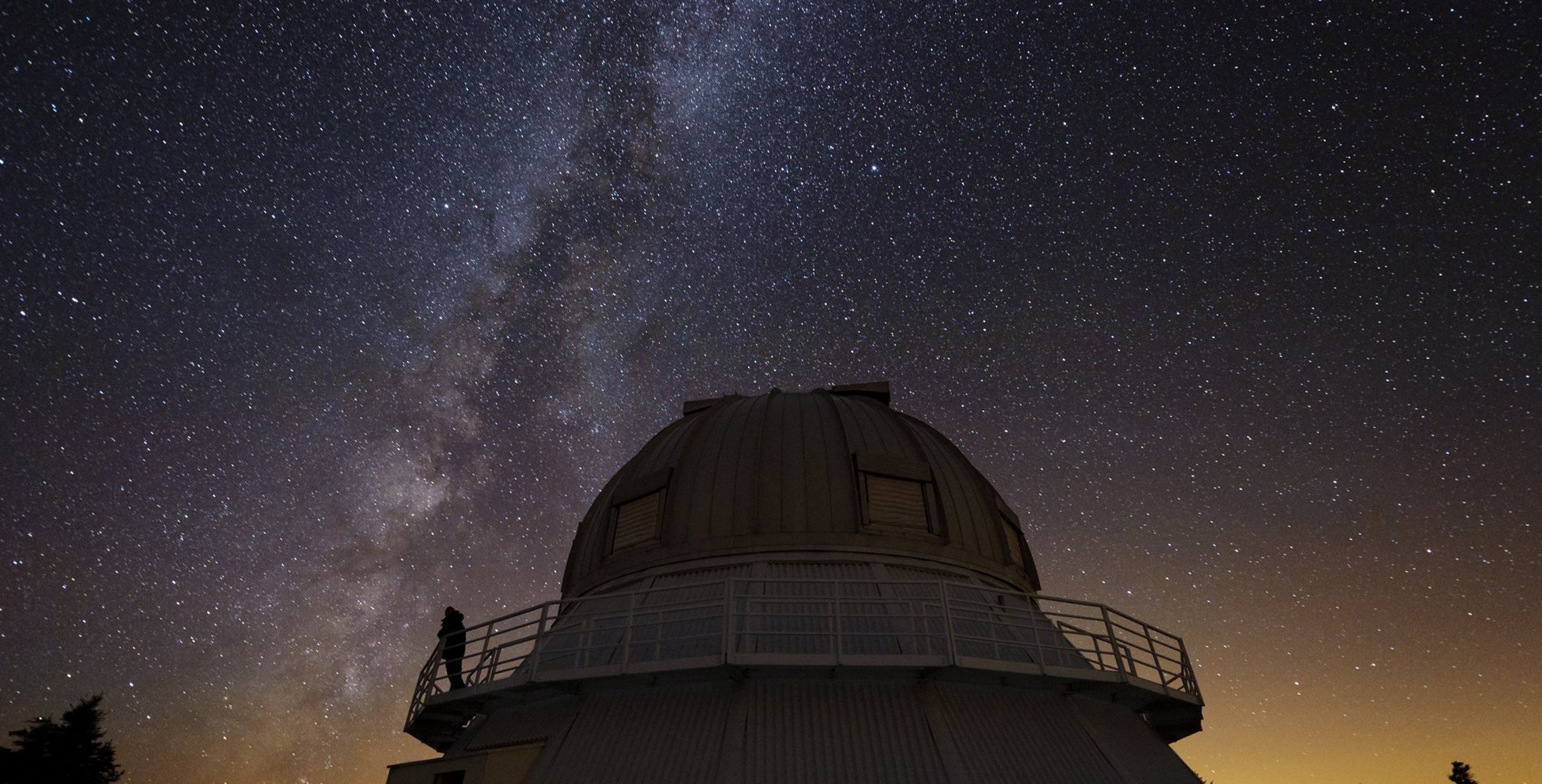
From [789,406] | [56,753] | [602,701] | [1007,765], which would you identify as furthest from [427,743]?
[56,753]

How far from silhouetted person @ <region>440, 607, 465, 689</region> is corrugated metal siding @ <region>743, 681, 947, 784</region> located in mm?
5515

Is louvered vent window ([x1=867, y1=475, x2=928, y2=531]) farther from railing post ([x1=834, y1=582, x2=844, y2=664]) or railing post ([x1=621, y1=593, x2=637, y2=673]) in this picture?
railing post ([x1=621, y1=593, x2=637, y2=673])

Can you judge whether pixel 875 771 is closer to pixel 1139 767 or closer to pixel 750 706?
pixel 750 706

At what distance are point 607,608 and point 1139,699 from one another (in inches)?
368

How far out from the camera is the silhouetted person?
13602mm

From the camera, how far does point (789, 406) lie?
17.2 meters

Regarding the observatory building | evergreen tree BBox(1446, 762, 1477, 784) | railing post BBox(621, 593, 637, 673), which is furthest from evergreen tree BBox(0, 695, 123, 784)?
evergreen tree BBox(1446, 762, 1477, 784)

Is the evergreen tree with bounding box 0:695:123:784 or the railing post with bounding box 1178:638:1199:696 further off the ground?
the evergreen tree with bounding box 0:695:123:784

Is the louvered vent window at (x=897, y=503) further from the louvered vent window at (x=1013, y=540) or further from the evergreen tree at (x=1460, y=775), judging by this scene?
the evergreen tree at (x=1460, y=775)

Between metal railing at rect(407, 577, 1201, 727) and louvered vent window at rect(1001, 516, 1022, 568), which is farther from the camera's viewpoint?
louvered vent window at rect(1001, 516, 1022, 568)

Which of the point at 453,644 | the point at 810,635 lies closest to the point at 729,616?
the point at 810,635

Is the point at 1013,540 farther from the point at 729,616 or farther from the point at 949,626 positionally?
the point at 729,616

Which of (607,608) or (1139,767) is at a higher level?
(607,608)

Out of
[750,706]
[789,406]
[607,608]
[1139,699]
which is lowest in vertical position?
[750,706]
